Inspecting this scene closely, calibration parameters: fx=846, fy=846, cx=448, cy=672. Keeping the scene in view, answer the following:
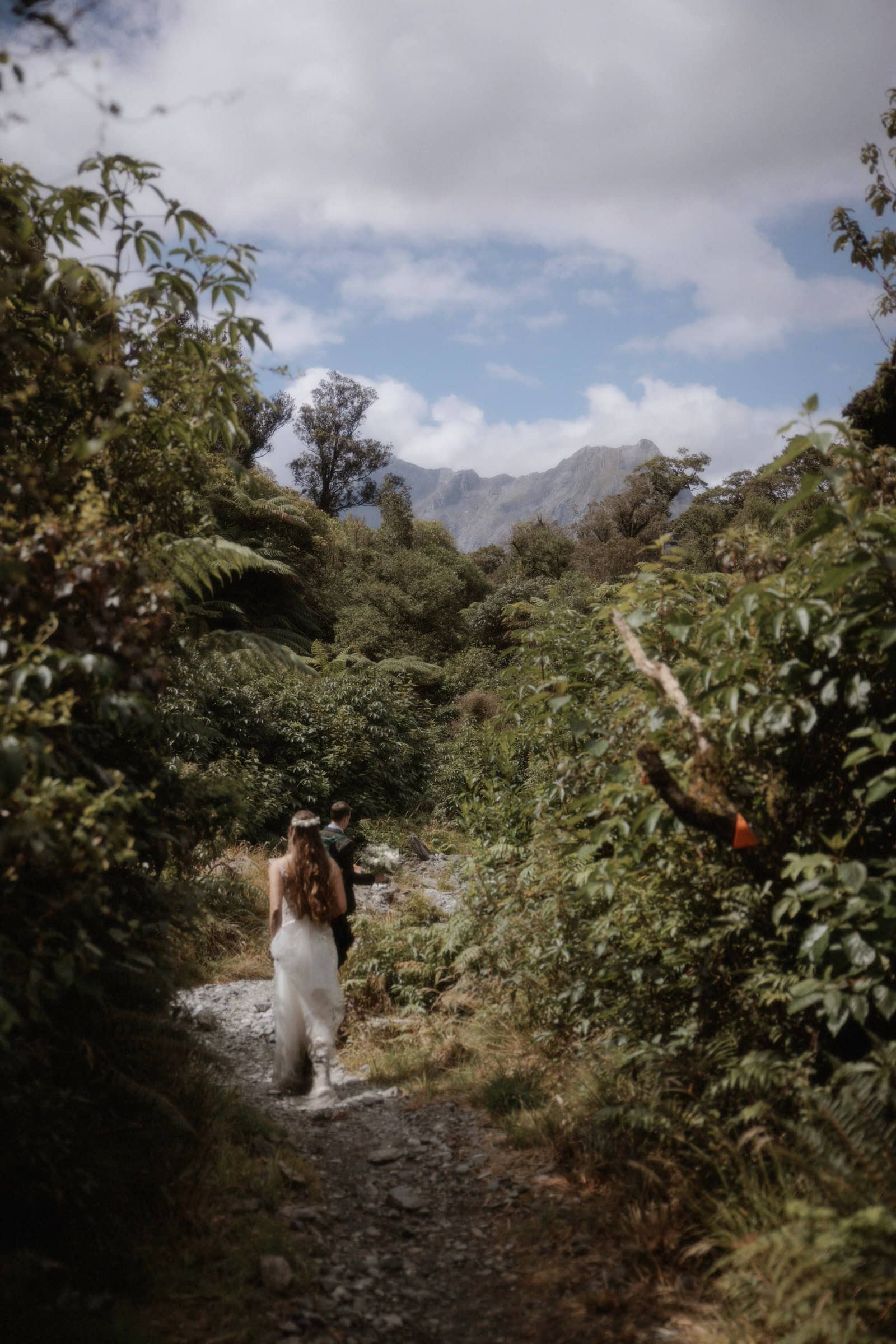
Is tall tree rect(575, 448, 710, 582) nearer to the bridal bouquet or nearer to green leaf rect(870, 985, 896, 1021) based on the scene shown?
the bridal bouquet

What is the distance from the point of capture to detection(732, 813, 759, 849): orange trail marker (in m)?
3.03

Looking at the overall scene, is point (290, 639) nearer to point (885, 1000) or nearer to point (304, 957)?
point (304, 957)

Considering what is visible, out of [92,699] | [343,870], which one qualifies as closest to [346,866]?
[343,870]

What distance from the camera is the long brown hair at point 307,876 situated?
5586 millimetres

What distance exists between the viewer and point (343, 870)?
6.95 meters

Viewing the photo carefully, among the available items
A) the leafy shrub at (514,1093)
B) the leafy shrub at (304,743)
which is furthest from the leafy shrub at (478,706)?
the leafy shrub at (514,1093)

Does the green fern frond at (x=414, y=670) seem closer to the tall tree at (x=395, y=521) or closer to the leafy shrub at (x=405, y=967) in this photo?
the tall tree at (x=395, y=521)

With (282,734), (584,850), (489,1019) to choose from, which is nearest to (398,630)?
(282,734)

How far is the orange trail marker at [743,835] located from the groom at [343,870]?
13.4ft

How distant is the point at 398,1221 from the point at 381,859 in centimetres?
805

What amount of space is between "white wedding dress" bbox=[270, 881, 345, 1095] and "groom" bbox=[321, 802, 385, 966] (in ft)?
2.80

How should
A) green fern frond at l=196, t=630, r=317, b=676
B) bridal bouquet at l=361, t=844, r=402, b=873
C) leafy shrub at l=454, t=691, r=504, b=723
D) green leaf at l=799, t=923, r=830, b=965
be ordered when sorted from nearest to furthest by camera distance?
1. green leaf at l=799, t=923, r=830, b=965
2. green fern frond at l=196, t=630, r=317, b=676
3. bridal bouquet at l=361, t=844, r=402, b=873
4. leafy shrub at l=454, t=691, r=504, b=723

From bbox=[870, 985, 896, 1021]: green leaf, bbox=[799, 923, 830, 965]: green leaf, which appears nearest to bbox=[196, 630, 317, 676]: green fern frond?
bbox=[799, 923, 830, 965]: green leaf

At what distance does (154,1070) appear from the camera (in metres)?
3.44
